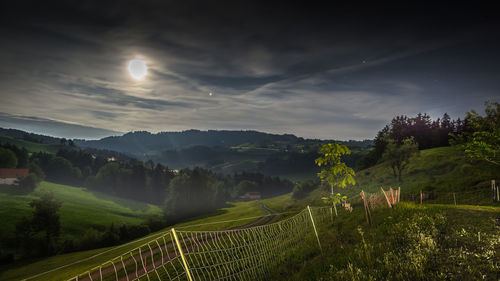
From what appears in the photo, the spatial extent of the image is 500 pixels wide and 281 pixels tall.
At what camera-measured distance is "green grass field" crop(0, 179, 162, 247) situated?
7869cm

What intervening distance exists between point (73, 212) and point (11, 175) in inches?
2796

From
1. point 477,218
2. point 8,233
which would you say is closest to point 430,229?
point 477,218

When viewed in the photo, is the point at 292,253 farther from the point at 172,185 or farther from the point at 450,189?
the point at 172,185

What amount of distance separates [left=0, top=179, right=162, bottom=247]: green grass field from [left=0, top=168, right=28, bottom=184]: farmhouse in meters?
8.57

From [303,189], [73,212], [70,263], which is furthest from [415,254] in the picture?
[73,212]

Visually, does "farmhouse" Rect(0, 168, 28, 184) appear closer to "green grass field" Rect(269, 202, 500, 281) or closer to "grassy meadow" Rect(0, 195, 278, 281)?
"grassy meadow" Rect(0, 195, 278, 281)

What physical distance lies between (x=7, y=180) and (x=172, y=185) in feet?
310

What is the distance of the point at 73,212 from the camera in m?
93.0

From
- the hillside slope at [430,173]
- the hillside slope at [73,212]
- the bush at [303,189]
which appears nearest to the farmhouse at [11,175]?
the hillside slope at [73,212]

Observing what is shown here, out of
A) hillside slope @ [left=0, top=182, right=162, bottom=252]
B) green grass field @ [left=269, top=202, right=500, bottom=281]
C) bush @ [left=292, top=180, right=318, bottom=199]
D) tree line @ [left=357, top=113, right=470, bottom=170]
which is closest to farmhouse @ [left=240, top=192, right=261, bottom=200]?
bush @ [left=292, top=180, right=318, bottom=199]

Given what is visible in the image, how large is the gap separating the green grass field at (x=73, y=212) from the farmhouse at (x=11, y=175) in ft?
28.1

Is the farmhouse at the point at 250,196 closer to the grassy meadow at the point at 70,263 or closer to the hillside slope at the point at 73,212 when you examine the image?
the hillside slope at the point at 73,212

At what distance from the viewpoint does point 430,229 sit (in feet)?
25.8

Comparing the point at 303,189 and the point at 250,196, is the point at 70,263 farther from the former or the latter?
the point at 250,196
